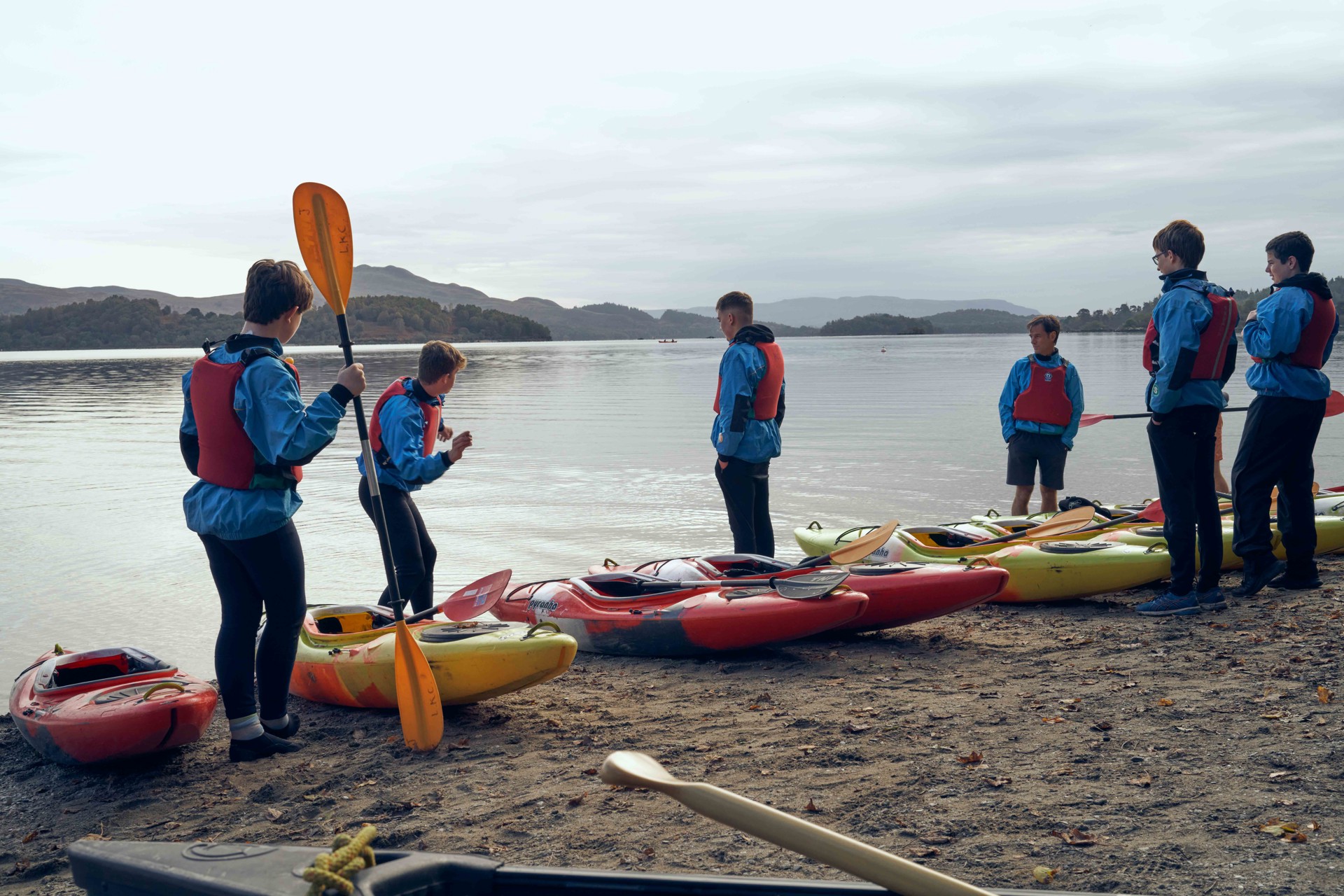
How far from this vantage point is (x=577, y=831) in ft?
10.1

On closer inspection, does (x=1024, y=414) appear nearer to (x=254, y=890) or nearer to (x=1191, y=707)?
(x=1191, y=707)

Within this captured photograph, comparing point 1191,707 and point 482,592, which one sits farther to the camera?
point 482,592

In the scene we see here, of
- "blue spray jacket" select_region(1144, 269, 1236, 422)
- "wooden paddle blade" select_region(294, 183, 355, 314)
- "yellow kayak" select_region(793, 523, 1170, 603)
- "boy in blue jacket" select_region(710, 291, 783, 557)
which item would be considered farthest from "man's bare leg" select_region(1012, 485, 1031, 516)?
"wooden paddle blade" select_region(294, 183, 355, 314)

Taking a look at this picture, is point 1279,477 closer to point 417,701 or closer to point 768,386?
point 768,386

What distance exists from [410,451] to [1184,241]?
4108mm

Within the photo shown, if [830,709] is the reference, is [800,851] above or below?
above

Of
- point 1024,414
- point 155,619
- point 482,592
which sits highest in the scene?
point 1024,414

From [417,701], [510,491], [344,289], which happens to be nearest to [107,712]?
[417,701]

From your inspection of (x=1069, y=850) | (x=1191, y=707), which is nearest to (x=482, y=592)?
(x=1069, y=850)

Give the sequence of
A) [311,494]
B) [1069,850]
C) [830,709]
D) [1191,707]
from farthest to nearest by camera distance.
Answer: [311,494] → [830,709] → [1191,707] → [1069,850]

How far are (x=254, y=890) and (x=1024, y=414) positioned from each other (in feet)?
22.0

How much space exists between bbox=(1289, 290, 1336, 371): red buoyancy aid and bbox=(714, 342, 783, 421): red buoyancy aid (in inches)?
111

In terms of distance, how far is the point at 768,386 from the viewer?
6.16m

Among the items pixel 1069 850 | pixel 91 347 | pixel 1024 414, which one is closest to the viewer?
pixel 1069 850
